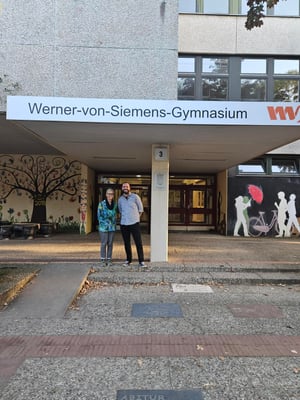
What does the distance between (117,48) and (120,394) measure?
837cm

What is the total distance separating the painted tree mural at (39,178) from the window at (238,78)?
214 inches

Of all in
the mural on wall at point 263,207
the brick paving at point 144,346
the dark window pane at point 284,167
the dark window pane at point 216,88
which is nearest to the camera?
the brick paving at point 144,346

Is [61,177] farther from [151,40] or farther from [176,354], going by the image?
[176,354]

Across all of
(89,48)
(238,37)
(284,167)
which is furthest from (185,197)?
(89,48)

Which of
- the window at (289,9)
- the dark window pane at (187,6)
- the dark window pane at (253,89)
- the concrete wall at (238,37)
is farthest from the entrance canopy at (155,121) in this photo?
the window at (289,9)

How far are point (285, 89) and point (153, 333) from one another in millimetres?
13376

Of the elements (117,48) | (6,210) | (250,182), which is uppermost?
(117,48)

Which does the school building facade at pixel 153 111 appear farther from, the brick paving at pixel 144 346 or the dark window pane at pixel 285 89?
the brick paving at pixel 144 346

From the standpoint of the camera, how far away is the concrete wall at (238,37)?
50.9 feet

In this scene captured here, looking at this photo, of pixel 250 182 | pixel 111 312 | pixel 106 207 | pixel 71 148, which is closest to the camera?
pixel 111 312

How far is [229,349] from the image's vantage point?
4.54m

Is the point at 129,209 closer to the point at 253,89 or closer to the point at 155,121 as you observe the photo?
the point at 155,121

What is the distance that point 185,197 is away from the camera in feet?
59.5

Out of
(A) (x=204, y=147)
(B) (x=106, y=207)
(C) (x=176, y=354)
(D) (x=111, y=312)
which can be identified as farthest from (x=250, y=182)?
(C) (x=176, y=354)
